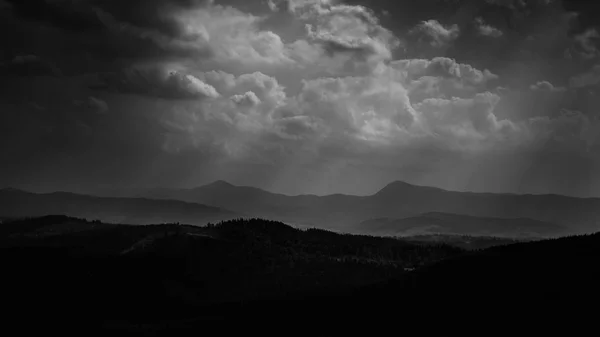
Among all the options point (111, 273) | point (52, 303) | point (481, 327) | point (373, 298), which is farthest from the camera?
point (111, 273)

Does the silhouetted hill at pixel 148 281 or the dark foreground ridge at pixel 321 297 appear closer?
the dark foreground ridge at pixel 321 297

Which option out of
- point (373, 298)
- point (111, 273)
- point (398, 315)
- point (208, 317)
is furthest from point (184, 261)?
point (398, 315)

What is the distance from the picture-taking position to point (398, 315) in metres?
85.6

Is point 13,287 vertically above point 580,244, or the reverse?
point 580,244

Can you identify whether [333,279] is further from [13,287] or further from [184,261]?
[13,287]

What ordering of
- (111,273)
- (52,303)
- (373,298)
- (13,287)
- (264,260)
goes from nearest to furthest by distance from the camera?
(373,298)
(52,303)
(13,287)
(111,273)
(264,260)

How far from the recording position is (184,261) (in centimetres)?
18750

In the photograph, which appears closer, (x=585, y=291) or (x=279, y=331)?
(x=585, y=291)

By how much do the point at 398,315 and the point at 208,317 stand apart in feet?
121

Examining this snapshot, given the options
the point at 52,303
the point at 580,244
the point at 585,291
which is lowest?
the point at 52,303

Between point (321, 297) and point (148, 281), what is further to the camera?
point (148, 281)

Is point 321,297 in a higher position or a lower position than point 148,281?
higher

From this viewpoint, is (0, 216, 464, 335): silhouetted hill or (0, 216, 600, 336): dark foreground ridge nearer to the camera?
(0, 216, 600, 336): dark foreground ridge

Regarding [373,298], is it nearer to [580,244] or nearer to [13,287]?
[580,244]
